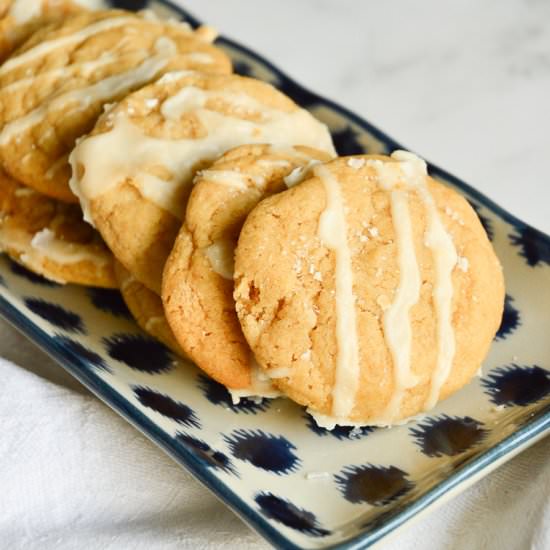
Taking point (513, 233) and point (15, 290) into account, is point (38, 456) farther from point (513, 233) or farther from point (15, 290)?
point (513, 233)

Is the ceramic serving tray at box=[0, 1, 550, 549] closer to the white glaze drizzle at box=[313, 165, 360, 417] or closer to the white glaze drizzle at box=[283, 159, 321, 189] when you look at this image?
the white glaze drizzle at box=[313, 165, 360, 417]

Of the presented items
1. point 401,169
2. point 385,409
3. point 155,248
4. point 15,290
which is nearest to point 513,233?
point 401,169

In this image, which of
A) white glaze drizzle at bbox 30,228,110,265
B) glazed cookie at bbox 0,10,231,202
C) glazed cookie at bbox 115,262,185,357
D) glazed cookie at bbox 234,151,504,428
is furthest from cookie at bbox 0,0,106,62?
glazed cookie at bbox 234,151,504,428

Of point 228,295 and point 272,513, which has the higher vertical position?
point 228,295

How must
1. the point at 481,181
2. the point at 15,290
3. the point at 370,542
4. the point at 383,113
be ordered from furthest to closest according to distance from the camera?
the point at 383,113, the point at 481,181, the point at 15,290, the point at 370,542

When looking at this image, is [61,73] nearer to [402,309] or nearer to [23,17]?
[23,17]

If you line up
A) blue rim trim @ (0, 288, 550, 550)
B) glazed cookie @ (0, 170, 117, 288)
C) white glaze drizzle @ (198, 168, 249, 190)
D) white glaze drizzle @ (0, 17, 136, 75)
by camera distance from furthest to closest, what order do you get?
1. white glaze drizzle @ (0, 17, 136, 75)
2. glazed cookie @ (0, 170, 117, 288)
3. white glaze drizzle @ (198, 168, 249, 190)
4. blue rim trim @ (0, 288, 550, 550)

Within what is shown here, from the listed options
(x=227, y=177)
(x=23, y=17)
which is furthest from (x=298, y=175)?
(x=23, y=17)
